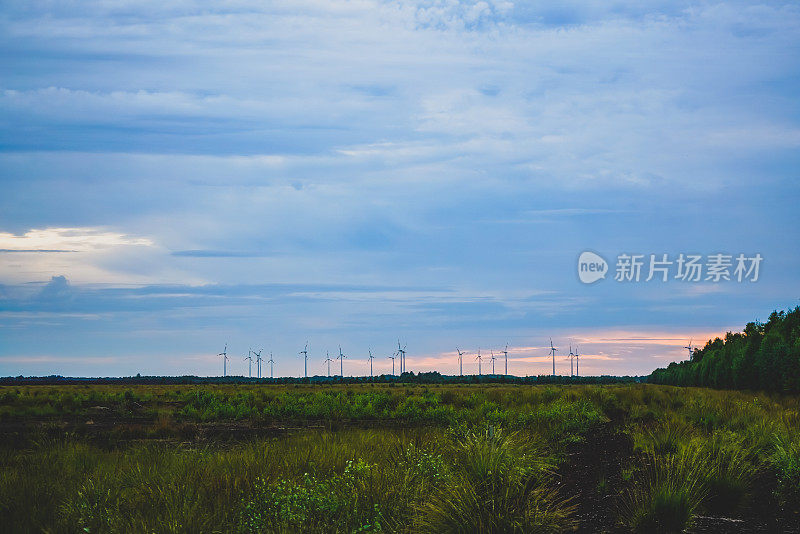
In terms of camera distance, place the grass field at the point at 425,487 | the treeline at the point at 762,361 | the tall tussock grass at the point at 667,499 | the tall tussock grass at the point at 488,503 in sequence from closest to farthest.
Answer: the tall tussock grass at the point at 488,503 < the grass field at the point at 425,487 < the tall tussock grass at the point at 667,499 < the treeline at the point at 762,361

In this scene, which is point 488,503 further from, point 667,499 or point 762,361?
point 762,361

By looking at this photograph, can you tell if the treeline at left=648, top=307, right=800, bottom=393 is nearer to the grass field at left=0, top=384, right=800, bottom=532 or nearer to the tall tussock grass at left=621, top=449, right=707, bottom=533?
the grass field at left=0, top=384, right=800, bottom=532

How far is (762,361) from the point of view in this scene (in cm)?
5472

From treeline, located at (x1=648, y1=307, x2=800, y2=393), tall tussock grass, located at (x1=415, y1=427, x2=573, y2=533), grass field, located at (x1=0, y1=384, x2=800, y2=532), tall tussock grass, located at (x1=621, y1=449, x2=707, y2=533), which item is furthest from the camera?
treeline, located at (x1=648, y1=307, x2=800, y2=393)

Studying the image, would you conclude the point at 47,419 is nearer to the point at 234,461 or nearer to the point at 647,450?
the point at 234,461

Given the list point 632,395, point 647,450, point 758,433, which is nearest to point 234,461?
point 647,450

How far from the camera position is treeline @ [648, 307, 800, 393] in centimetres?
4922

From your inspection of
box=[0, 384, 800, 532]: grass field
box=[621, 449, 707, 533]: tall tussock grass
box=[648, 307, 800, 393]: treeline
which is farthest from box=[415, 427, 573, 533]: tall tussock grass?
box=[648, 307, 800, 393]: treeline

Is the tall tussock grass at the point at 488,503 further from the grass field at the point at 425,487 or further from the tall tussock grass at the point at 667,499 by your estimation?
the tall tussock grass at the point at 667,499

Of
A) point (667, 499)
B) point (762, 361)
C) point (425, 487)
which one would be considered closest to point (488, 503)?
point (425, 487)

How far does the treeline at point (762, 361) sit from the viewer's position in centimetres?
4922

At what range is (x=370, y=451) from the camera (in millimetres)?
14023

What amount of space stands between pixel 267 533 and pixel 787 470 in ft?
27.2

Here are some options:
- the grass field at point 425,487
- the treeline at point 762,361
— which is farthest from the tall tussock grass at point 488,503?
the treeline at point 762,361
